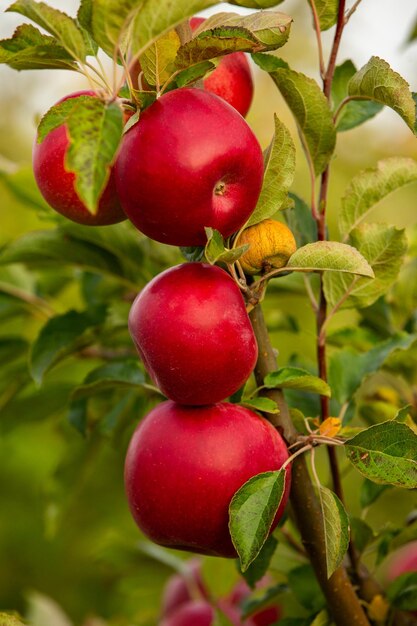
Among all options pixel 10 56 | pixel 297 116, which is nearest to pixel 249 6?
pixel 297 116

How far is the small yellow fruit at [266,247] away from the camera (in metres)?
0.72

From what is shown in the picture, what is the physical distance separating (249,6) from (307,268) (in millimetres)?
242

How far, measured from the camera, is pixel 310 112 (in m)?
0.81

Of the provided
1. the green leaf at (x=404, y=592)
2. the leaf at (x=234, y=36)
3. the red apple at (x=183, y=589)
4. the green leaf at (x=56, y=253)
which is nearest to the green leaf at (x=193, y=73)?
the leaf at (x=234, y=36)

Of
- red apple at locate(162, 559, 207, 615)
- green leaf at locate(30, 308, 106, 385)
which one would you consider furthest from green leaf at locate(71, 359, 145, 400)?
red apple at locate(162, 559, 207, 615)

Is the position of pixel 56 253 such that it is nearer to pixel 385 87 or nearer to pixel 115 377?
pixel 115 377

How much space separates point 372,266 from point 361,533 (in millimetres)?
298

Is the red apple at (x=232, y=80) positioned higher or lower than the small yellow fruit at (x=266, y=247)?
higher

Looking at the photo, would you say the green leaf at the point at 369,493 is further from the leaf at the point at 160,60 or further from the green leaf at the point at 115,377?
the leaf at the point at 160,60

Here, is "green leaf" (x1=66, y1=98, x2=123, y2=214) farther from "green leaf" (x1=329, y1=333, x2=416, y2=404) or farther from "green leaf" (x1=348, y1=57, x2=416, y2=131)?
"green leaf" (x1=329, y1=333, x2=416, y2=404)

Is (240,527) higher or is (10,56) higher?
(10,56)

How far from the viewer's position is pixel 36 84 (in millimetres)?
5125

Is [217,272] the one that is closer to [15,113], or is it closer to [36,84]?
[15,113]

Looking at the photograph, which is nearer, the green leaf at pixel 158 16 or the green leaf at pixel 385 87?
the green leaf at pixel 158 16
